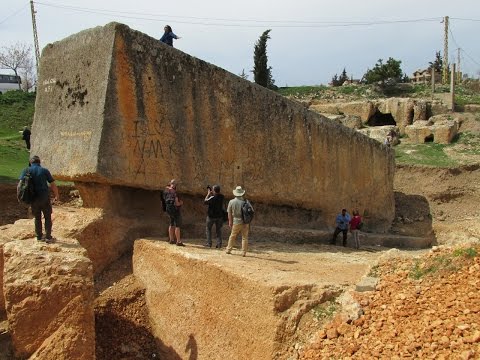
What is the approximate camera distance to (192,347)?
7359 mm

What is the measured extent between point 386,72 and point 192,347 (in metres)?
27.1

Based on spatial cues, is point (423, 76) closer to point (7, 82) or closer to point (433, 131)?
point (433, 131)

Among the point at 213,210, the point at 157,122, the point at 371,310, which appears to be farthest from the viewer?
the point at 157,122

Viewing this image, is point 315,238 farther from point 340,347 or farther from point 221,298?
point 340,347

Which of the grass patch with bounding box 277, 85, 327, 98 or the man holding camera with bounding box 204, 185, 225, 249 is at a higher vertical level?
the grass patch with bounding box 277, 85, 327, 98

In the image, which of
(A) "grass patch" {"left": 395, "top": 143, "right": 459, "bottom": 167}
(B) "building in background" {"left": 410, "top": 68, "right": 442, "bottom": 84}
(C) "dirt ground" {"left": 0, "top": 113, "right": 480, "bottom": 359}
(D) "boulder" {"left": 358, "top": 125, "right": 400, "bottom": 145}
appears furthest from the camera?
(B) "building in background" {"left": 410, "top": 68, "right": 442, "bottom": 84}

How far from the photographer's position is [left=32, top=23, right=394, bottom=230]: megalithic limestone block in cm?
848

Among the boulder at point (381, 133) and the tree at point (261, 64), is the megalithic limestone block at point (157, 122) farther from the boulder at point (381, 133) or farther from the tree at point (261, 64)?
the tree at point (261, 64)

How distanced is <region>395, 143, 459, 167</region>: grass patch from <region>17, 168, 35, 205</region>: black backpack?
16.2 metres

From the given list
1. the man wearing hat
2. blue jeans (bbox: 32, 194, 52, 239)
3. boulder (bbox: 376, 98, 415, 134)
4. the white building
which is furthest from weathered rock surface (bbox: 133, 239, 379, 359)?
the white building

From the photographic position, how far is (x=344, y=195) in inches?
543

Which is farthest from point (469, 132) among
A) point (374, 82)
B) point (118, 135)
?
point (118, 135)

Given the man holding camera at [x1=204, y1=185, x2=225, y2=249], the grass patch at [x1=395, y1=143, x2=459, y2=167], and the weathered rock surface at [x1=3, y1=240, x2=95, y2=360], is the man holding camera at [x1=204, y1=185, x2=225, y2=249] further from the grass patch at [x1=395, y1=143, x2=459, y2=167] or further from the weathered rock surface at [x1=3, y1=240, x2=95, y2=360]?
the grass patch at [x1=395, y1=143, x2=459, y2=167]

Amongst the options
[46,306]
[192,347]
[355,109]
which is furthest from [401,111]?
[46,306]
